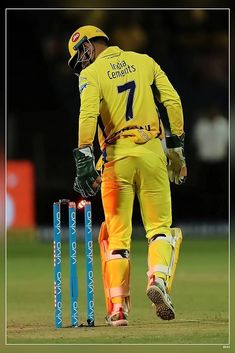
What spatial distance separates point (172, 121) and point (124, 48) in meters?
5.16

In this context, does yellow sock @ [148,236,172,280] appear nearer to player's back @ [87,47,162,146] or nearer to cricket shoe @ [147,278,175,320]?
cricket shoe @ [147,278,175,320]

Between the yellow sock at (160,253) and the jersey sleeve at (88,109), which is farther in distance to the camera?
the yellow sock at (160,253)

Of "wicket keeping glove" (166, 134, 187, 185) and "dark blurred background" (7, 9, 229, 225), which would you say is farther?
"dark blurred background" (7, 9, 229, 225)

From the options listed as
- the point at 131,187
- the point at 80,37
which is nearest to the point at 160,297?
the point at 131,187

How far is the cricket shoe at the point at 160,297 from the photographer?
18.6 feet

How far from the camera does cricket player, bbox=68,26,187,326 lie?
5863 millimetres

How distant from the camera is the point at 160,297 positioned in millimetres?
5688

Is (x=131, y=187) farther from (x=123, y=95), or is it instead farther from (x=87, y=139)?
(x=123, y=95)

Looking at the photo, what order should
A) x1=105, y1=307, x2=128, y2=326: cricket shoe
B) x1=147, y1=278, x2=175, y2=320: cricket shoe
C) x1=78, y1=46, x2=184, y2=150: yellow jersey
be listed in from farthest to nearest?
x1=105, y1=307, x2=128, y2=326: cricket shoe < x1=78, y1=46, x2=184, y2=150: yellow jersey < x1=147, y1=278, x2=175, y2=320: cricket shoe

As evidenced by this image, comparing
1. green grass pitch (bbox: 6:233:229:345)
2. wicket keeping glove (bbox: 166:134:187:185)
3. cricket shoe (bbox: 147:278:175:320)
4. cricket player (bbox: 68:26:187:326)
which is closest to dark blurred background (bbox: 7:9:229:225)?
green grass pitch (bbox: 6:233:229:345)

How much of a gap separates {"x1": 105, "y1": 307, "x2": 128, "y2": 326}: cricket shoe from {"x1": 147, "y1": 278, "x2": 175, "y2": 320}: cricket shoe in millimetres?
266

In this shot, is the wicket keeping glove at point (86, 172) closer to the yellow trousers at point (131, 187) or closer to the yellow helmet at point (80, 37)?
the yellow trousers at point (131, 187)

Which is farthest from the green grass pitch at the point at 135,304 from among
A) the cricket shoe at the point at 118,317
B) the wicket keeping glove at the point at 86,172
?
the wicket keeping glove at the point at 86,172

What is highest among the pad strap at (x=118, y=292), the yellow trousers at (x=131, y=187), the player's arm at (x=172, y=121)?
the player's arm at (x=172, y=121)
